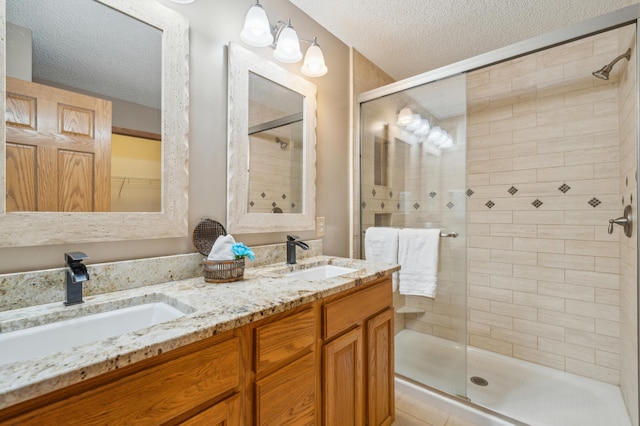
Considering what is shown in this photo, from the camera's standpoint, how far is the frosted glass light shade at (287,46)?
1479 millimetres

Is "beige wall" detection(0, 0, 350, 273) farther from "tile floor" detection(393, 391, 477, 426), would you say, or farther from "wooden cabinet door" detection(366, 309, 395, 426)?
"tile floor" detection(393, 391, 477, 426)

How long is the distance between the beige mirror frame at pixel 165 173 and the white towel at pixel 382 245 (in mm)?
1273

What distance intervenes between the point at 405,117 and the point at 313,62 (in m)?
0.80

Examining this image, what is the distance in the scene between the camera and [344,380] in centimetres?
116

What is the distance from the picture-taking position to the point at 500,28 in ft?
6.24

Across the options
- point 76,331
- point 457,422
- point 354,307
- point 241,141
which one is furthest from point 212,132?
point 457,422

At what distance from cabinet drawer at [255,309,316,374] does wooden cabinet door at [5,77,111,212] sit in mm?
706

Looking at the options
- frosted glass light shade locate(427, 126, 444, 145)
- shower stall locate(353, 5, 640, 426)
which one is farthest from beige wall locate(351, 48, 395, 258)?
frosted glass light shade locate(427, 126, 444, 145)

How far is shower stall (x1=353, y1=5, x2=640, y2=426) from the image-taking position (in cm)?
179

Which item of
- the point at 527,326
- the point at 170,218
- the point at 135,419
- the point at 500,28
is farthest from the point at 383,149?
the point at 135,419

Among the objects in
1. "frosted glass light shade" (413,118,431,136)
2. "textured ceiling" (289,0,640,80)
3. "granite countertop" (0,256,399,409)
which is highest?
"textured ceiling" (289,0,640,80)

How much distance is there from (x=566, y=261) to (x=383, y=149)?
59.0 inches

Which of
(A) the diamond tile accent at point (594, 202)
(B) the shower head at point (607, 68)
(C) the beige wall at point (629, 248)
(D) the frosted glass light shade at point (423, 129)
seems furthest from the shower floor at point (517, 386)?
(B) the shower head at point (607, 68)

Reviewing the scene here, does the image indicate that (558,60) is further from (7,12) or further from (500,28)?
(7,12)
